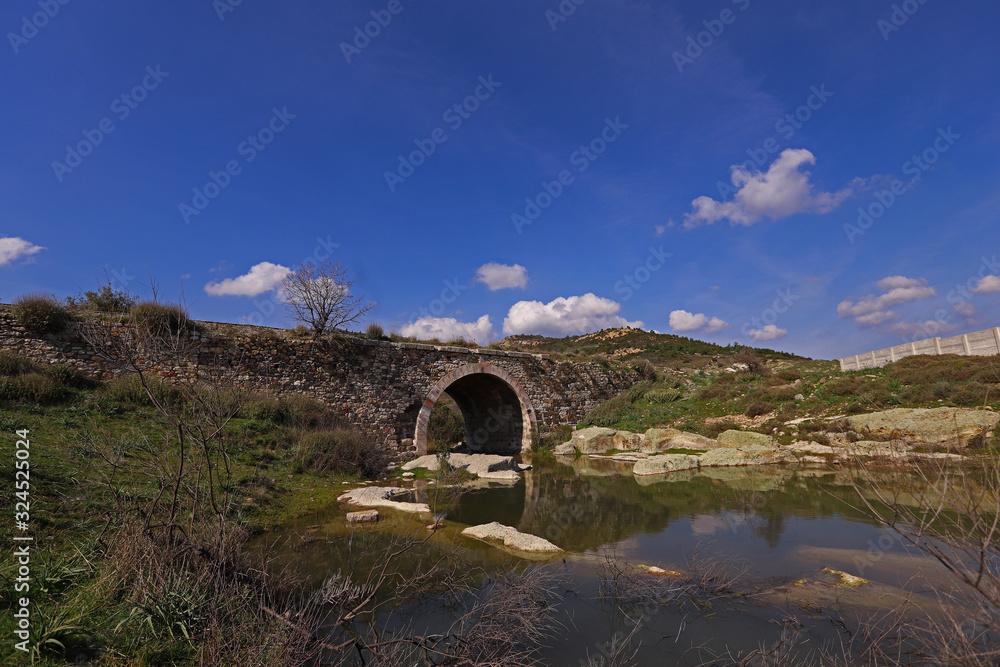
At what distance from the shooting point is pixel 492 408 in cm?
2033

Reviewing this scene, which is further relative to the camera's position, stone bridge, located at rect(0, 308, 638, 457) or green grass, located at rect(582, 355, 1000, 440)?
green grass, located at rect(582, 355, 1000, 440)

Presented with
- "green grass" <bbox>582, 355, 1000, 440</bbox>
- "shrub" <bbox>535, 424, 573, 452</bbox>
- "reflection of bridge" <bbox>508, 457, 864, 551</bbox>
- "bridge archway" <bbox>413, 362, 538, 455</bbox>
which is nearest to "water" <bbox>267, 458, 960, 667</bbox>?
"reflection of bridge" <bbox>508, 457, 864, 551</bbox>

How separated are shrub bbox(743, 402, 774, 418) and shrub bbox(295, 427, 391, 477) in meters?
12.5

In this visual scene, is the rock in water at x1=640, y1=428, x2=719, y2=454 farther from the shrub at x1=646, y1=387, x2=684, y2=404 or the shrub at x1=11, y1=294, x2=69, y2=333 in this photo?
Answer: the shrub at x1=11, y1=294, x2=69, y2=333

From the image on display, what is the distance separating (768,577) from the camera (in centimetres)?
552

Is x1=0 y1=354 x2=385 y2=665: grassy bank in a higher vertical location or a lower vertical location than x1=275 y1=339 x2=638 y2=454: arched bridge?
lower

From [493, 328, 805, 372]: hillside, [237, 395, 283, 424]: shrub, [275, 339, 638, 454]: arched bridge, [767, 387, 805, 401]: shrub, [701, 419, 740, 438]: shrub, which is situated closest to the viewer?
[237, 395, 283, 424]: shrub

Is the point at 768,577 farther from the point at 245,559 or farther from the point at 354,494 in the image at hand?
the point at 354,494

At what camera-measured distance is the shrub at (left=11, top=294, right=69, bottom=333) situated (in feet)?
33.6

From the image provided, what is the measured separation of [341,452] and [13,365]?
6537 mm

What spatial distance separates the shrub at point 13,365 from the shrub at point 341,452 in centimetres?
536

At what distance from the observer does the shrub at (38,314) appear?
33.6ft

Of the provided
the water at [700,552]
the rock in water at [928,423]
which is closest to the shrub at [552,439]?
the water at [700,552]

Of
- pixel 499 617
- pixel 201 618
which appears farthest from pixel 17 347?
pixel 499 617
